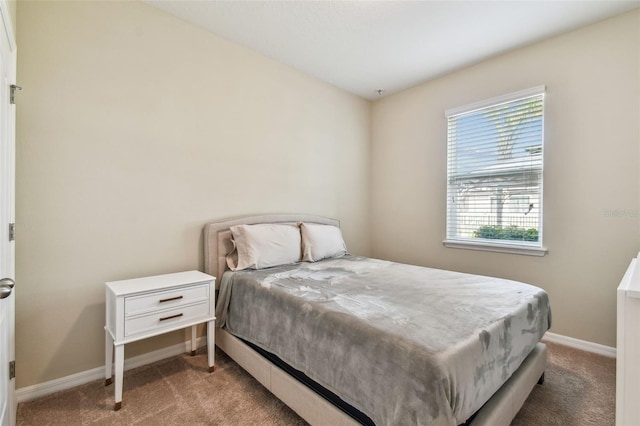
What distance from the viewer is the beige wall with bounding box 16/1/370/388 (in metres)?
1.79

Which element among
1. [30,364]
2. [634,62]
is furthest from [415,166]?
[30,364]

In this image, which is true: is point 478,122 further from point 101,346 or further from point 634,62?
A: point 101,346

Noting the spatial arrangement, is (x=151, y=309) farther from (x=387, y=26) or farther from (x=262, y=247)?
(x=387, y=26)

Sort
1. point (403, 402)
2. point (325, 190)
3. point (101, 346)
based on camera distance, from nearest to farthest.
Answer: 1. point (403, 402)
2. point (101, 346)
3. point (325, 190)

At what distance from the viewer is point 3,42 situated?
4.52 ft

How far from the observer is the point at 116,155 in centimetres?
207

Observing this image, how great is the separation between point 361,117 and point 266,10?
197 cm

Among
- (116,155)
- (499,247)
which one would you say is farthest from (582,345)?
(116,155)

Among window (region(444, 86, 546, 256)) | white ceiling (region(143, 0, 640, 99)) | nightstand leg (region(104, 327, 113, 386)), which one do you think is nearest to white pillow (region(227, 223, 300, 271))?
nightstand leg (region(104, 327, 113, 386))

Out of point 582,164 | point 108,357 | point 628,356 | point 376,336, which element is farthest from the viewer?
point 582,164

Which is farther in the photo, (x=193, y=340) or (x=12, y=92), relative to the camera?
(x=193, y=340)

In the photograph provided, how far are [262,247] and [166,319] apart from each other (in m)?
0.89

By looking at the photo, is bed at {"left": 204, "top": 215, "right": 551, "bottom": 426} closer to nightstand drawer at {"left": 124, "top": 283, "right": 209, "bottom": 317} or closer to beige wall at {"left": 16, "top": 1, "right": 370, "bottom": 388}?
nightstand drawer at {"left": 124, "top": 283, "right": 209, "bottom": 317}

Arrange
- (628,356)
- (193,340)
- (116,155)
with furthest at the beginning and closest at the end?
(193,340)
(116,155)
(628,356)
